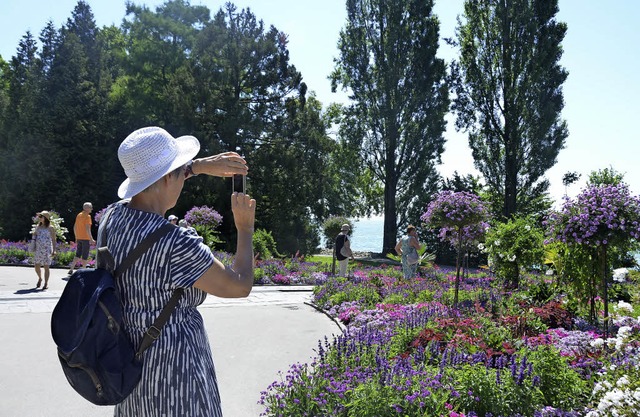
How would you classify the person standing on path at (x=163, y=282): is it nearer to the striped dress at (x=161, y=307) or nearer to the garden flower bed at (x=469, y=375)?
the striped dress at (x=161, y=307)

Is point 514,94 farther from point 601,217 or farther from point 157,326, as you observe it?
point 157,326

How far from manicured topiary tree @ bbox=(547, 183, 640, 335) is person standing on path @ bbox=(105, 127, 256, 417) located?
5722 millimetres

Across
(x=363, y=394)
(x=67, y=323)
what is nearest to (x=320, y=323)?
(x=363, y=394)

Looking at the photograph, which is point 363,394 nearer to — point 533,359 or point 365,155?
point 533,359

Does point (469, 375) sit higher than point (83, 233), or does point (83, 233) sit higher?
point (83, 233)

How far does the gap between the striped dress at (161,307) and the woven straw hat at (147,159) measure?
13 cm

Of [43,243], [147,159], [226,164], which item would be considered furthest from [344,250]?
[147,159]

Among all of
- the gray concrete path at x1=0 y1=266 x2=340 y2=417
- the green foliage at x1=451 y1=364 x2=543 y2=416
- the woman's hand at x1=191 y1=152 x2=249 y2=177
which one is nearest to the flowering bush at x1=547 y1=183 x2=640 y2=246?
the green foliage at x1=451 y1=364 x2=543 y2=416

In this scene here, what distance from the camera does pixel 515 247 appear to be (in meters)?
9.44

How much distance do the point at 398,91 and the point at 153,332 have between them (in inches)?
1174

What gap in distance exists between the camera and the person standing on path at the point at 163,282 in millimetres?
1855

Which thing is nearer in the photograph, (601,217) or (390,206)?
(601,217)

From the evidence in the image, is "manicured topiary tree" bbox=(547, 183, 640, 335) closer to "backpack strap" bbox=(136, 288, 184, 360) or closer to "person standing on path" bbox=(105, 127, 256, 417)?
"person standing on path" bbox=(105, 127, 256, 417)

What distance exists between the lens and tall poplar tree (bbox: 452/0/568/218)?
27.3 m
